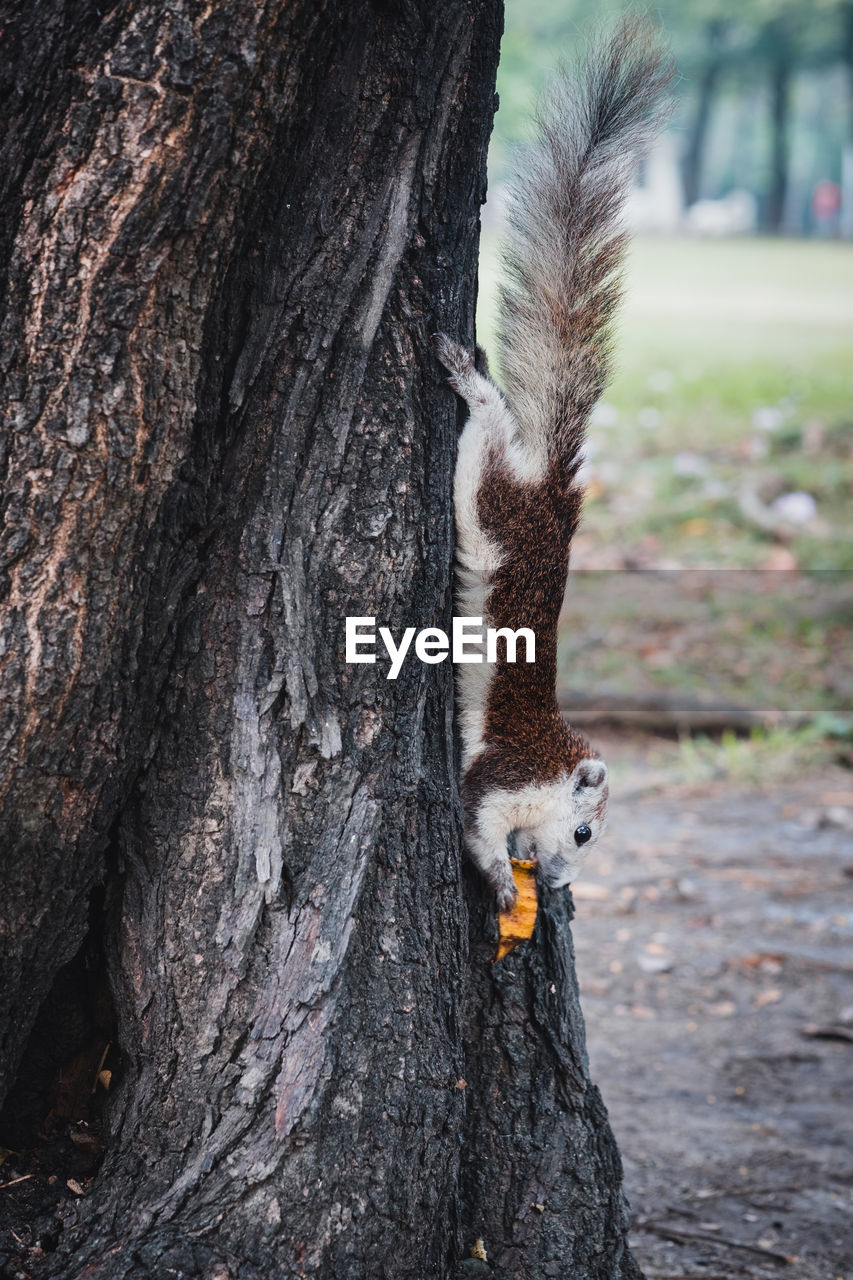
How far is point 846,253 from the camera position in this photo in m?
13.2

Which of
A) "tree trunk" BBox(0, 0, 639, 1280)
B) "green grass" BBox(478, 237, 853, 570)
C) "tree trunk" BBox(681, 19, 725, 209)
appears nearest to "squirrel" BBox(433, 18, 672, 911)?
"tree trunk" BBox(0, 0, 639, 1280)

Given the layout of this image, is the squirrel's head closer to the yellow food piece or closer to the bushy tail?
the yellow food piece

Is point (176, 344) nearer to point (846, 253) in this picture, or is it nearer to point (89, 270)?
point (89, 270)

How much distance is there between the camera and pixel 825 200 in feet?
49.5

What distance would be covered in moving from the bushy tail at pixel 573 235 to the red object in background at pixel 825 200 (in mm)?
14027

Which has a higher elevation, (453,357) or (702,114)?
(702,114)

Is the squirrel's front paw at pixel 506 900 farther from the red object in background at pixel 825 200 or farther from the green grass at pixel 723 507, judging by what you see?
the red object in background at pixel 825 200

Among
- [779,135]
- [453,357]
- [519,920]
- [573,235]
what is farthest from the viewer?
[779,135]

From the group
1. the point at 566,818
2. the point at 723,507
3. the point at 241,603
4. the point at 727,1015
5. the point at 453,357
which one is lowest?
the point at 727,1015

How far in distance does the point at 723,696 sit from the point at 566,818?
3615 mm

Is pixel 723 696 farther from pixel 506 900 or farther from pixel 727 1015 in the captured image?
pixel 506 900

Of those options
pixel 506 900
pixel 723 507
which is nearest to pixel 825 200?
pixel 723 507

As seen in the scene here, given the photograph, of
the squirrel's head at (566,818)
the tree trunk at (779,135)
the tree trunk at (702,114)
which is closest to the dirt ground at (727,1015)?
the squirrel's head at (566,818)

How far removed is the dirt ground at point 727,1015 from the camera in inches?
105
